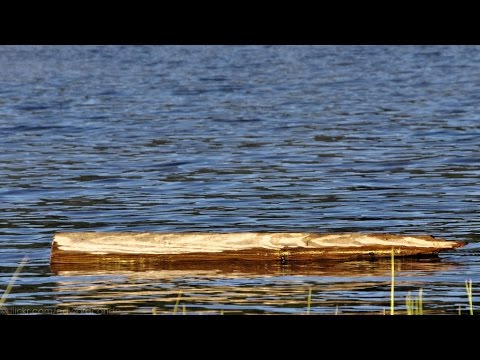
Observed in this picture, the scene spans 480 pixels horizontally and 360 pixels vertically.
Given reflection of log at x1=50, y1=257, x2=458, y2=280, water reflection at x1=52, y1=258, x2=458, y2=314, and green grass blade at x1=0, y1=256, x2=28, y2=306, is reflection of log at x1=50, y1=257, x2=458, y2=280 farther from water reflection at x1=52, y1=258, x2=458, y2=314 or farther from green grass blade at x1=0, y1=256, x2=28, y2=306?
green grass blade at x1=0, y1=256, x2=28, y2=306

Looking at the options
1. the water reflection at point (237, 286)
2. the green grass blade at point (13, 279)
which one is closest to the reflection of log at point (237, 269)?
the water reflection at point (237, 286)

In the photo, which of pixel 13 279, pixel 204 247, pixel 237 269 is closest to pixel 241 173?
pixel 204 247

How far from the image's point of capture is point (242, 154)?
27.4 m

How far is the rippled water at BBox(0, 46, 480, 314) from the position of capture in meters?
12.5

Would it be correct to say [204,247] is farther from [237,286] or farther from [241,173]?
[241,173]

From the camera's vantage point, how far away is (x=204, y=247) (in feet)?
44.4

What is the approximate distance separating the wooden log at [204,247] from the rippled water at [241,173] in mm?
182

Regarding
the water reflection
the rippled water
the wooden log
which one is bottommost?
the water reflection

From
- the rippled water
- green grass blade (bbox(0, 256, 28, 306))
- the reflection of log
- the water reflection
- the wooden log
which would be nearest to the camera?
the water reflection

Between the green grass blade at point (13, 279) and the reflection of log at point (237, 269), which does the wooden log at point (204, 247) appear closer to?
the reflection of log at point (237, 269)

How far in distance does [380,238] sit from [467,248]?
173cm

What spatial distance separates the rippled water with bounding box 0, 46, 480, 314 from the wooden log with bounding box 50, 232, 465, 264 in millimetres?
182

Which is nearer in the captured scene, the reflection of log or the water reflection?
the water reflection

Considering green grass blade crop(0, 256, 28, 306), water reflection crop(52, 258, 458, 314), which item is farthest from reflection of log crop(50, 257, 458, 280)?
green grass blade crop(0, 256, 28, 306)
